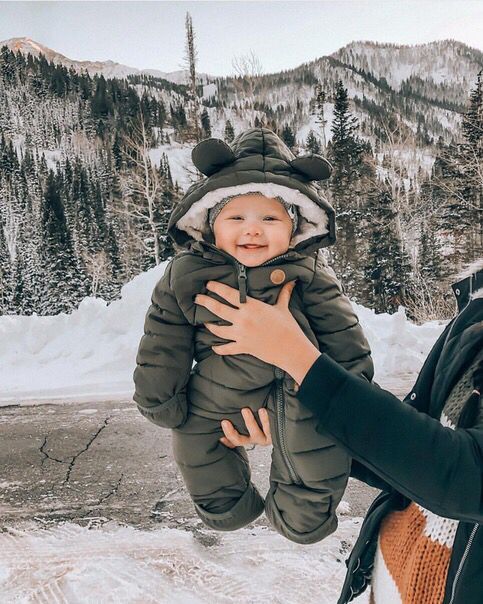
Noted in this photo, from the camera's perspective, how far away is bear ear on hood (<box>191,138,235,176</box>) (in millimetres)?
1647

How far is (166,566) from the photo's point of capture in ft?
10.4

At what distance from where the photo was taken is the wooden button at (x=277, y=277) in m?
1.63

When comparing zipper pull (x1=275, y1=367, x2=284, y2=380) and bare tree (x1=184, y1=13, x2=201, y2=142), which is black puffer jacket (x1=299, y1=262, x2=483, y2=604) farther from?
bare tree (x1=184, y1=13, x2=201, y2=142)

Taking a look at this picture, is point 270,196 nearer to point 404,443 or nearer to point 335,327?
point 335,327

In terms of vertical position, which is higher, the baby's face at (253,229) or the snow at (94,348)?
the baby's face at (253,229)

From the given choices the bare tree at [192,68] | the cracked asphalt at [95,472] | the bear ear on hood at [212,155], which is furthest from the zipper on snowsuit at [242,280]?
the bare tree at [192,68]

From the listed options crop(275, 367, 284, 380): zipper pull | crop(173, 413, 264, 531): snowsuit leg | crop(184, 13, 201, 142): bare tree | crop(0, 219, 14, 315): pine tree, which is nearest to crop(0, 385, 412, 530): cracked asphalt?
crop(173, 413, 264, 531): snowsuit leg

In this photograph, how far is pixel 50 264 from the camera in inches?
1746

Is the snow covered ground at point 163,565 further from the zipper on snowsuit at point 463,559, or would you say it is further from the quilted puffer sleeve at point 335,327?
the zipper on snowsuit at point 463,559

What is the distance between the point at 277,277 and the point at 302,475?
65cm

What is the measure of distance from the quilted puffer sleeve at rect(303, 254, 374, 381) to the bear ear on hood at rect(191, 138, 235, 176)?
50 centimetres

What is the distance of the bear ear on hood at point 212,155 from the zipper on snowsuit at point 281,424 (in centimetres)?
72

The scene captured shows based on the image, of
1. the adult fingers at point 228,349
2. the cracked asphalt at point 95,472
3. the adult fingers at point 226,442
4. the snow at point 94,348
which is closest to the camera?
the adult fingers at point 228,349

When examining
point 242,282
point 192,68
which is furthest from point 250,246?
point 192,68
